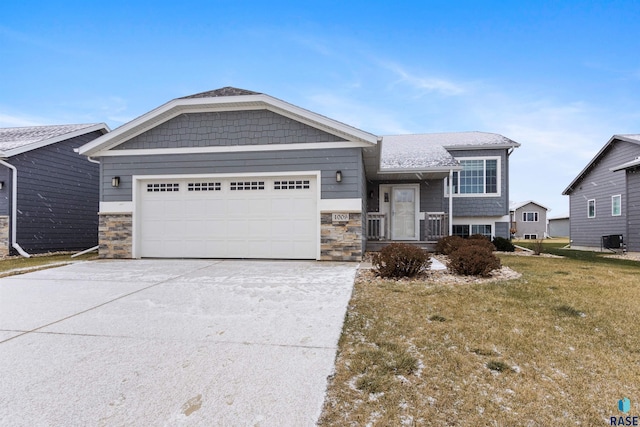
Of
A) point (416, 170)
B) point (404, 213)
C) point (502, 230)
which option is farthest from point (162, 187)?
point (502, 230)

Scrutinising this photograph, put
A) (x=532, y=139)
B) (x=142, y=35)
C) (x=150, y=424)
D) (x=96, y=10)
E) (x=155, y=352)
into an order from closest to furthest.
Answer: (x=150, y=424) < (x=155, y=352) < (x=96, y=10) < (x=142, y=35) < (x=532, y=139)

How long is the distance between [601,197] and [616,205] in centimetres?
134

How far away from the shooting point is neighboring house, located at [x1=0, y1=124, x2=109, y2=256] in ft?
36.8

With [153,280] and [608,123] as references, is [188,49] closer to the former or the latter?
[153,280]

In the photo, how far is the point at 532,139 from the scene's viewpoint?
719 inches

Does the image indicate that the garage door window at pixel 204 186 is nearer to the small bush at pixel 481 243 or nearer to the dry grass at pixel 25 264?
the dry grass at pixel 25 264

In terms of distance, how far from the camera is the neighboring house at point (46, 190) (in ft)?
36.8

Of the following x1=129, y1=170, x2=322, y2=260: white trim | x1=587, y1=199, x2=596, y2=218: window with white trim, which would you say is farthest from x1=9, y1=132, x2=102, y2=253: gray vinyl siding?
x1=587, y1=199, x2=596, y2=218: window with white trim

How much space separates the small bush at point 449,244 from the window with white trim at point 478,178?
14.6 ft

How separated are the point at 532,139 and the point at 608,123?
5.18 m

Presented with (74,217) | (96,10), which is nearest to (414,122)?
(96,10)

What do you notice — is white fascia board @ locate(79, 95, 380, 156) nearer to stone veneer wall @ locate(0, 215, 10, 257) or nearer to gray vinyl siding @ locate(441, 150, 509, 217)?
stone veneer wall @ locate(0, 215, 10, 257)

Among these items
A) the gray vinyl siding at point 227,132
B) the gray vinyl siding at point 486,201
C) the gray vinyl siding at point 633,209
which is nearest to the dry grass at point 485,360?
the gray vinyl siding at point 227,132

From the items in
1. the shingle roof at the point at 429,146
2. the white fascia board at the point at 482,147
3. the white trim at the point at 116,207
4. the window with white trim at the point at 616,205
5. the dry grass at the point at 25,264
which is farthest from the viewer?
the window with white trim at the point at 616,205
